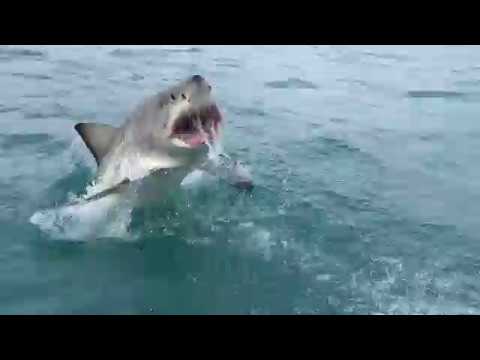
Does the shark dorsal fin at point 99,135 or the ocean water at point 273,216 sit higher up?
the shark dorsal fin at point 99,135

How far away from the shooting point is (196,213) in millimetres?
7621

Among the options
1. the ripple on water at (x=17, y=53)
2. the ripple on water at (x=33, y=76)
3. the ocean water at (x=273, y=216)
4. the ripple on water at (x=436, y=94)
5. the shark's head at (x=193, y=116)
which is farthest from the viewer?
the ripple on water at (x=17, y=53)

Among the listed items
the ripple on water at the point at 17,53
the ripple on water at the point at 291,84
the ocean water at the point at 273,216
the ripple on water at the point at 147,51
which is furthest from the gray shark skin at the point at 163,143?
the ripple on water at the point at 147,51

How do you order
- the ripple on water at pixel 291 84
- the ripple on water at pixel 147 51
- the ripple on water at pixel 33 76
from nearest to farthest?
the ripple on water at pixel 291 84
the ripple on water at pixel 33 76
the ripple on water at pixel 147 51

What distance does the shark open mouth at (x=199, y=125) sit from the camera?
20.1 ft

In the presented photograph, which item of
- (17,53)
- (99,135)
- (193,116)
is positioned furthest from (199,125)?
(17,53)

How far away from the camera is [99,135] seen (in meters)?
7.84

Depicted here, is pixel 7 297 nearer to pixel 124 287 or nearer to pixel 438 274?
pixel 124 287

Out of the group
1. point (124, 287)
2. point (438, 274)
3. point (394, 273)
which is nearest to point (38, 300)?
point (124, 287)

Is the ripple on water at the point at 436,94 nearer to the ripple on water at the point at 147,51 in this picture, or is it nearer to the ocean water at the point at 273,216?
the ocean water at the point at 273,216

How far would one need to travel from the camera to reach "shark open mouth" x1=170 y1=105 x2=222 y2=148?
6135mm

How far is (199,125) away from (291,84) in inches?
391

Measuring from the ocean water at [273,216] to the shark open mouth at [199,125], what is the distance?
129cm

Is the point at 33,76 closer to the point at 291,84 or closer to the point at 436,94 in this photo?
the point at 291,84
